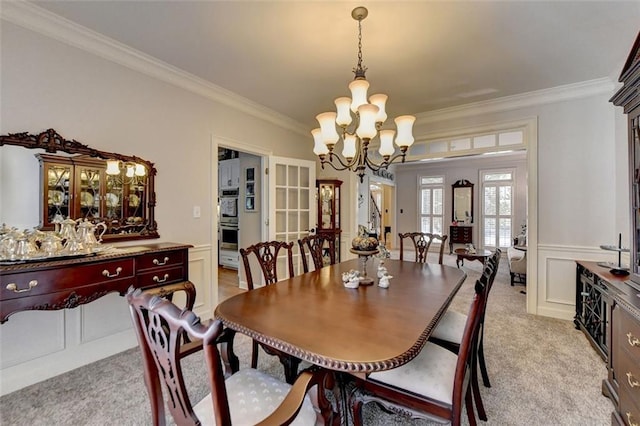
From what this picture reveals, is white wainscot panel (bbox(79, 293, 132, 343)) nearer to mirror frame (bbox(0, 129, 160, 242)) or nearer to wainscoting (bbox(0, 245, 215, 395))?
wainscoting (bbox(0, 245, 215, 395))

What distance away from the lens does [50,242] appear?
1.92m

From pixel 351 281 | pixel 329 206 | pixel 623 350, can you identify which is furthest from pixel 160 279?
pixel 623 350

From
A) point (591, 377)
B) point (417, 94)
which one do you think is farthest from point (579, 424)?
point (417, 94)

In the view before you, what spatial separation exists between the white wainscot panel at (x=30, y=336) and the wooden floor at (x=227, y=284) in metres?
1.77

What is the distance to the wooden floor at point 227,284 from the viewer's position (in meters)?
4.19

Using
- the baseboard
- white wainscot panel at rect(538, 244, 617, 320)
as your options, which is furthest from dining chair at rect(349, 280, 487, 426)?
white wainscot panel at rect(538, 244, 617, 320)

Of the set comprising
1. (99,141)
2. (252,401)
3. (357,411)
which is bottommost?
(357,411)

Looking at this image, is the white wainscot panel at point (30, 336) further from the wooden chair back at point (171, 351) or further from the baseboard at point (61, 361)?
the wooden chair back at point (171, 351)

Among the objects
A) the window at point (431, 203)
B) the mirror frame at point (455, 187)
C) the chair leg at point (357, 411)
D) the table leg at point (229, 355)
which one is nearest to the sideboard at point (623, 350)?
the chair leg at point (357, 411)

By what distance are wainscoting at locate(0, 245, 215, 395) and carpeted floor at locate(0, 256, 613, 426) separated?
0.08m

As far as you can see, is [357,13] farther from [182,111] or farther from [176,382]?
[176,382]

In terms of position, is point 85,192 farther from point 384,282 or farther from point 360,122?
point 384,282

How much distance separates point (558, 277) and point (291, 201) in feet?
11.4

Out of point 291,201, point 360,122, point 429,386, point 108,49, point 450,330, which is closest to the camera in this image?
point 429,386
